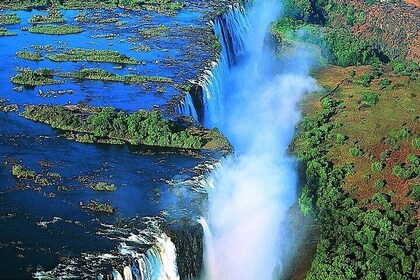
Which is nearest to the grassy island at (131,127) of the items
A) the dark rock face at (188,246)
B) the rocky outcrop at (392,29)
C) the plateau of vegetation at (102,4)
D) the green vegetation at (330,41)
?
the dark rock face at (188,246)

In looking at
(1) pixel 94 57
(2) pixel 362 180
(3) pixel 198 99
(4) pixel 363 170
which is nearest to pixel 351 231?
(2) pixel 362 180

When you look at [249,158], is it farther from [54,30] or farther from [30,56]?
[54,30]

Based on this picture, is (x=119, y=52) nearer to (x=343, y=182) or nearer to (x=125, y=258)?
(x=343, y=182)

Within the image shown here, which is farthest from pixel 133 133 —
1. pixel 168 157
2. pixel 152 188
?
pixel 152 188

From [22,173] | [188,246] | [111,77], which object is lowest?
[111,77]

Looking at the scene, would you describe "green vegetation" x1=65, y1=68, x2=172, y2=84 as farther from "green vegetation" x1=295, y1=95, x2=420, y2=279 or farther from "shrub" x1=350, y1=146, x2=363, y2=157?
"shrub" x1=350, y1=146, x2=363, y2=157

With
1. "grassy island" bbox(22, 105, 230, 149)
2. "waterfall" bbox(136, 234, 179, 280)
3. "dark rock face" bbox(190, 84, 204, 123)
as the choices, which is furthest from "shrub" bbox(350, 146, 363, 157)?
"waterfall" bbox(136, 234, 179, 280)
